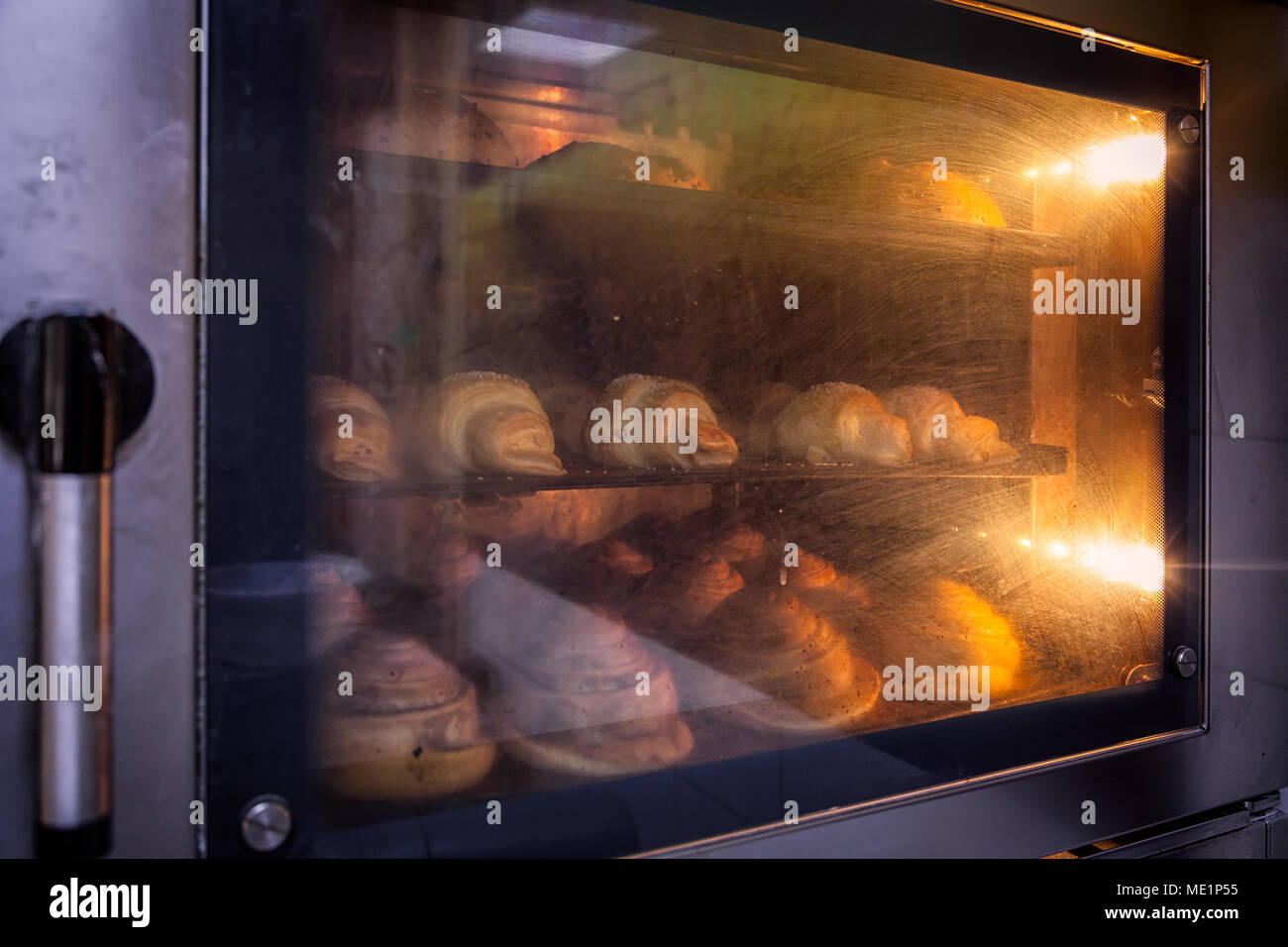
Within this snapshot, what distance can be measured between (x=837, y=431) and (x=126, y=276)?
38.9 inches

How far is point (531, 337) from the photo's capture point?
1123 millimetres

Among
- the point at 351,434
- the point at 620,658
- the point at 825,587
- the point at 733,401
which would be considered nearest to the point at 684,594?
the point at 620,658

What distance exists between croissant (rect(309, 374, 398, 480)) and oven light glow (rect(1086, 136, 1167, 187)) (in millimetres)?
1130

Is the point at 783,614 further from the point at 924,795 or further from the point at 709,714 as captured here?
the point at 924,795

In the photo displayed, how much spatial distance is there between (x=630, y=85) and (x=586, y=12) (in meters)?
0.24

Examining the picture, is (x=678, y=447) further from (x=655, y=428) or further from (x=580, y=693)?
(x=580, y=693)

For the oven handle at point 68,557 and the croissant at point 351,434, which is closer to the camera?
the oven handle at point 68,557

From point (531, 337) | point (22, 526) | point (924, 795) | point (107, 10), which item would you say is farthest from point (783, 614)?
point (107, 10)

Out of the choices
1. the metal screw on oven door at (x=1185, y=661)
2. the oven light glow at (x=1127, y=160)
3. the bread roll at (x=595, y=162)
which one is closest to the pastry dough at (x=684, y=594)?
the bread roll at (x=595, y=162)

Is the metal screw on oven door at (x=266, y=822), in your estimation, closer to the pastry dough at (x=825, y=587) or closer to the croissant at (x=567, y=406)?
the croissant at (x=567, y=406)

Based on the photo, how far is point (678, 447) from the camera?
119 cm

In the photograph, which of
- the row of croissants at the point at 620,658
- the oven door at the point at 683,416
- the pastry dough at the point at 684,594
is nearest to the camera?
the oven door at the point at 683,416

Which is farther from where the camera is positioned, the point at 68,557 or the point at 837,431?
the point at 837,431

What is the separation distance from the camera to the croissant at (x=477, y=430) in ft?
3.14
